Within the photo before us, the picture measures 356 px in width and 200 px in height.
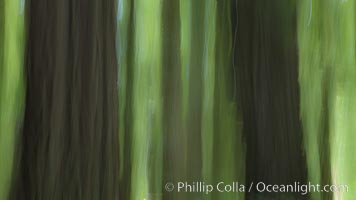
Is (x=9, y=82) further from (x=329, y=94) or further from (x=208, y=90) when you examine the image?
(x=329, y=94)

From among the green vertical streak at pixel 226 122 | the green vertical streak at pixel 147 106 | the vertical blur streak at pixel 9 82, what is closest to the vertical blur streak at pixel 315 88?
the green vertical streak at pixel 226 122

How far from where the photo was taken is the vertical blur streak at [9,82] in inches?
29.4

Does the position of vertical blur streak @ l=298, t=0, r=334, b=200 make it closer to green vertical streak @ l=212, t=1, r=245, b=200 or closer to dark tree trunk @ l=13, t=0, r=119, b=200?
green vertical streak @ l=212, t=1, r=245, b=200

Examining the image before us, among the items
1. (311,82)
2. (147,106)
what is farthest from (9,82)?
(311,82)

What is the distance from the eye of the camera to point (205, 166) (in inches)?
29.5

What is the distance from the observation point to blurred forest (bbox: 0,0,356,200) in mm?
746

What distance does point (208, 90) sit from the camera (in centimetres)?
76

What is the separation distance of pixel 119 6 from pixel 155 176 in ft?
0.90

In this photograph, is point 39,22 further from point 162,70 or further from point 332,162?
point 332,162

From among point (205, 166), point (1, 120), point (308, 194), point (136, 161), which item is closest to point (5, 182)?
point (1, 120)

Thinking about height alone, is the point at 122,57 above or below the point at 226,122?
above

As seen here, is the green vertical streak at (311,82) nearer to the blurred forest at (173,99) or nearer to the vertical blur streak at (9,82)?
the blurred forest at (173,99)

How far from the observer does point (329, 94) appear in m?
0.75

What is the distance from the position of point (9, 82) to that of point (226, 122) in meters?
0.35
